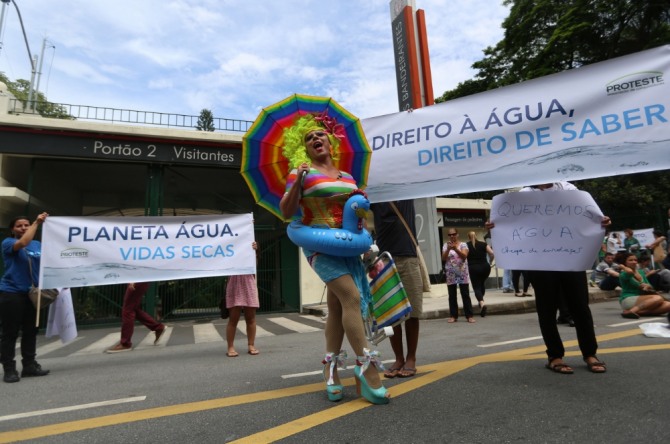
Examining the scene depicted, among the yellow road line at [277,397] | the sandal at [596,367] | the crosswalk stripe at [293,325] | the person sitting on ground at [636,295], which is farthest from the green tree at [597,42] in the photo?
the yellow road line at [277,397]

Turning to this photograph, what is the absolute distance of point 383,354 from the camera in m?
4.69

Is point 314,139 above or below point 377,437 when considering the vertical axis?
above

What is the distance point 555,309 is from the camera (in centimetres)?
348

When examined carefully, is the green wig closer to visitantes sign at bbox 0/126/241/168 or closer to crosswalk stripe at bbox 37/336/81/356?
crosswalk stripe at bbox 37/336/81/356

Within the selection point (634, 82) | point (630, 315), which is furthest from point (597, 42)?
point (634, 82)

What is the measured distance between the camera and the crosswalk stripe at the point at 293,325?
26.3 feet

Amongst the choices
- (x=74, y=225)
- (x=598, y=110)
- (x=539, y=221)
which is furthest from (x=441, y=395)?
(x=74, y=225)

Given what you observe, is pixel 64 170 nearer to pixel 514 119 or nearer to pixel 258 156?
pixel 258 156

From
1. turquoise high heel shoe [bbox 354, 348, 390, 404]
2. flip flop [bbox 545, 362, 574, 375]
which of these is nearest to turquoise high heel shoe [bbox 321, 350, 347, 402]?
turquoise high heel shoe [bbox 354, 348, 390, 404]

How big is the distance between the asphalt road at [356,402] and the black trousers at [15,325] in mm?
335

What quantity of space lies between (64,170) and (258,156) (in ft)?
42.1

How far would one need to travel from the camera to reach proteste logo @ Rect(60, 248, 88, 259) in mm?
5043

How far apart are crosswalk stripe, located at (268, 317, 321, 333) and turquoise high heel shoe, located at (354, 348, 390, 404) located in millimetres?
5096

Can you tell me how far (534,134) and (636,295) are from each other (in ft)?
18.8
